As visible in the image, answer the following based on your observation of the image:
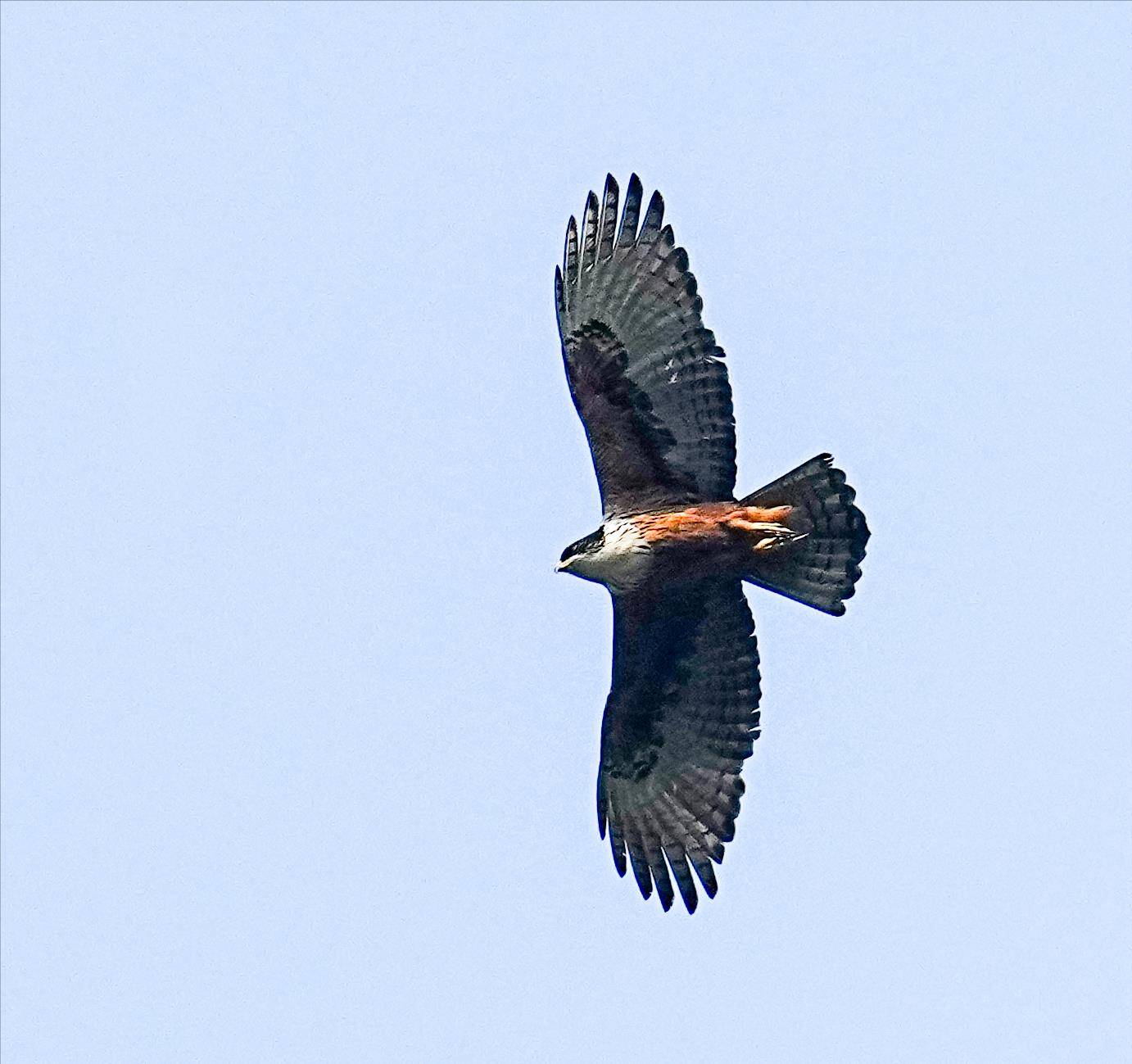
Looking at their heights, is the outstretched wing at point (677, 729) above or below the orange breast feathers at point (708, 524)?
below

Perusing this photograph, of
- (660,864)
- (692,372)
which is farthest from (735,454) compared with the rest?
(660,864)

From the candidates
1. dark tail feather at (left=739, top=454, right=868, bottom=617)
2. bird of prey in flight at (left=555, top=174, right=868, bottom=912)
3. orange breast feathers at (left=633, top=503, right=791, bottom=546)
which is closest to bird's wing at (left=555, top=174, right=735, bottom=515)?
bird of prey in flight at (left=555, top=174, right=868, bottom=912)

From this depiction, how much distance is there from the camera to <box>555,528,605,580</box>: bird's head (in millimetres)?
14805

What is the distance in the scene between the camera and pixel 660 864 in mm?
15586

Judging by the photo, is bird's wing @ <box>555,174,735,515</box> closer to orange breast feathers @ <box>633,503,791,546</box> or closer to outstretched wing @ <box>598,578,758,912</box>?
orange breast feathers @ <box>633,503,791,546</box>

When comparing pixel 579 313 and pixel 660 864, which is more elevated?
pixel 579 313

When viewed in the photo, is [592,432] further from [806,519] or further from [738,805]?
[738,805]

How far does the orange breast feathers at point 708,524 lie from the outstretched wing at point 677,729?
1.67 feet

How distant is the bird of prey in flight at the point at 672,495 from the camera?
14594 mm

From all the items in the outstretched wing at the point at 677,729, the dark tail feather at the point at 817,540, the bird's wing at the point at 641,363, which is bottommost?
the outstretched wing at the point at 677,729

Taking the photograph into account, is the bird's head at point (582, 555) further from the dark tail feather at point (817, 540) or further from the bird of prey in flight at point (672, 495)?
the dark tail feather at point (817, 540)

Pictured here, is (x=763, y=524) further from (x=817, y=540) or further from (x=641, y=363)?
(x=641, y=363)

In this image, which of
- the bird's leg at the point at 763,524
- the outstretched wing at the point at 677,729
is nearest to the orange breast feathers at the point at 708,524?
the bird's leg at the point at 763,524

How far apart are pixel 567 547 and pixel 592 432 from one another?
783 mm
